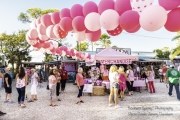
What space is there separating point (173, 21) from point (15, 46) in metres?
26.5

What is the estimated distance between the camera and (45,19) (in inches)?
217

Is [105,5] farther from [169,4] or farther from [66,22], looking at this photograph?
[169,4]

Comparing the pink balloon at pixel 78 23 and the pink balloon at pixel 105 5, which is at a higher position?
the pink balloon at pixel 105 5

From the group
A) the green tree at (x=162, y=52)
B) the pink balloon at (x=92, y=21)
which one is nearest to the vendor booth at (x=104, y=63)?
the pink balloon at (x=92, y=21)

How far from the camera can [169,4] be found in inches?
137

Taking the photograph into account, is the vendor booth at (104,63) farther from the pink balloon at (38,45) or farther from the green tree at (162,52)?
the green tree at (162,52)

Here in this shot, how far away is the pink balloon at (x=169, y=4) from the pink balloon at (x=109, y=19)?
3.01ft

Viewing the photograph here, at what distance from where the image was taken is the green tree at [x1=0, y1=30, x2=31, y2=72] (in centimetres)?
2618

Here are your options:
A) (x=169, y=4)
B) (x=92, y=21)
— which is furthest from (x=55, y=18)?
(x=169, y=4)

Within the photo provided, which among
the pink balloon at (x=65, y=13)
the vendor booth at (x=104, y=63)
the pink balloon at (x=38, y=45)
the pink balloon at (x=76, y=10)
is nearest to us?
the pink balloon at (x=76, y=10)

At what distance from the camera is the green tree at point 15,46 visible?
85.9ft

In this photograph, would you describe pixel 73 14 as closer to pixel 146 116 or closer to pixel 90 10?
pixel 90 10

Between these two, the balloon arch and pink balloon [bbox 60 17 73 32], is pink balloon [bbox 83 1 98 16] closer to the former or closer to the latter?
the balloon arch

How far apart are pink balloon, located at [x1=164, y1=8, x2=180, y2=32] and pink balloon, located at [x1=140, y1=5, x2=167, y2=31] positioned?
0.13 m
